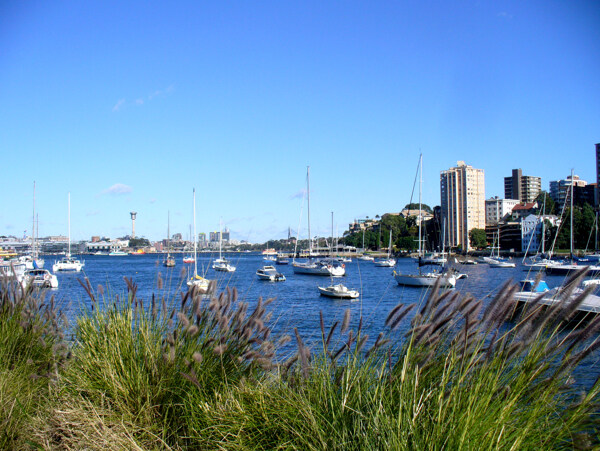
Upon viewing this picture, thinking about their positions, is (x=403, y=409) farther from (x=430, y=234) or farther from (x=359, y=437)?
(x=430, y=234)

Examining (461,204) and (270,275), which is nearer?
(270,275)

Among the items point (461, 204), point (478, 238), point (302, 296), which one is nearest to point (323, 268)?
point (302, 296)

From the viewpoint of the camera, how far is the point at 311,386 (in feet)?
11.8

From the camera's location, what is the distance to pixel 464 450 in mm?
2488

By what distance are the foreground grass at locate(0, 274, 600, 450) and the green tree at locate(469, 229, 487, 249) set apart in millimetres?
161616

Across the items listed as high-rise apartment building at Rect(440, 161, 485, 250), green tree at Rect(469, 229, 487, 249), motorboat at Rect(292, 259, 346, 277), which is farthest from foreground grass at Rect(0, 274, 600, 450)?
high-rise apartment building at Rect(440, 161, 485, 250)

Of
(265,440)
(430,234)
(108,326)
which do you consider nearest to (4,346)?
(108,326)

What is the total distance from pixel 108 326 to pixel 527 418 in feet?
11.7

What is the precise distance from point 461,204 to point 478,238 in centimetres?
1776

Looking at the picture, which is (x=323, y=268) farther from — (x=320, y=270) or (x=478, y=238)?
(x=478, y=238)

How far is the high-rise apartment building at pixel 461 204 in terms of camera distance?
16775 centimetres

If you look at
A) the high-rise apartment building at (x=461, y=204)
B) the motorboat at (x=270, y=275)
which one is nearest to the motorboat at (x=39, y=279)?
the motorboat at (x=270, y=275)

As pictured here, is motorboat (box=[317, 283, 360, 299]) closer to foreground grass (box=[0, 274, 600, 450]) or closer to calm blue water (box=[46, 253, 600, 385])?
calm blue water (box=[46, 253, 600, 385])

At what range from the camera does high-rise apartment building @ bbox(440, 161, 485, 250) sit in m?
168
